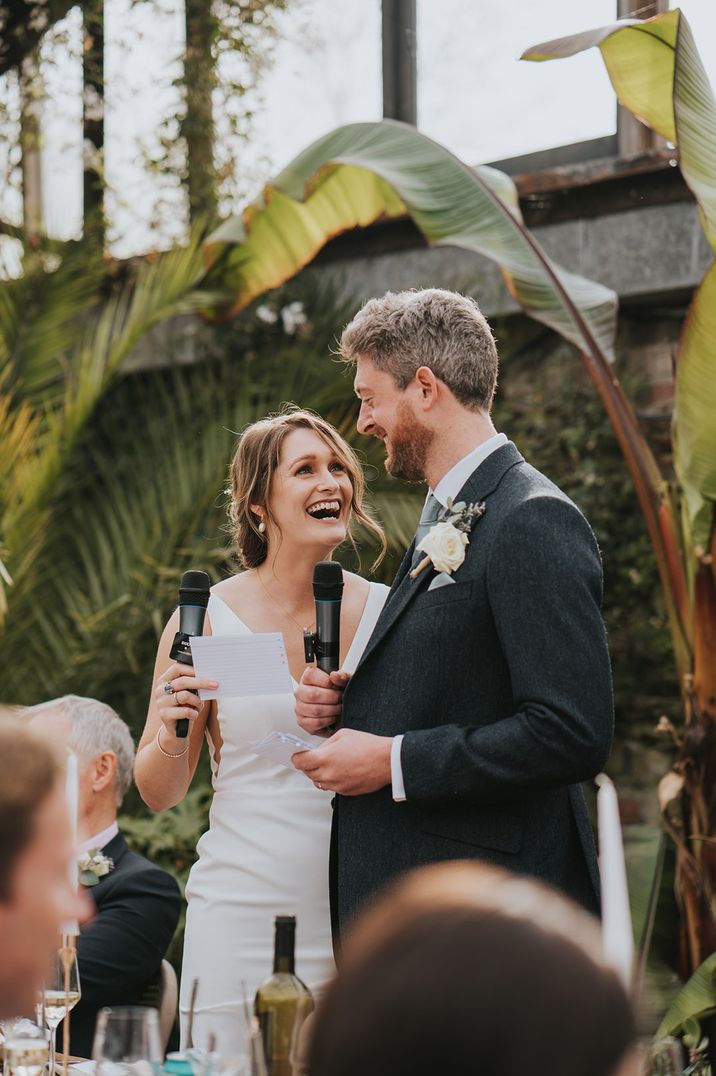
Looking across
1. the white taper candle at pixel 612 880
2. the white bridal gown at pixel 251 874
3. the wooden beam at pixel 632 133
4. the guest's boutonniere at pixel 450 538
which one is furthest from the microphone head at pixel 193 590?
the wooden beam at pixel 632 133

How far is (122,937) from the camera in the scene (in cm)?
319

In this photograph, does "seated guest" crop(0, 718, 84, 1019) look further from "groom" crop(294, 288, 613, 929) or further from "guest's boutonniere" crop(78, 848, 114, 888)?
"guest's boutonniere" crop(78, 848, 114, 888)

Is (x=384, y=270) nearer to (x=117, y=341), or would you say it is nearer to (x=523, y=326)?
(x=523, y=326)

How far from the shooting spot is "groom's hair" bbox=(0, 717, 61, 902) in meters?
1.30

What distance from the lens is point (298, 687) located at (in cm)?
263

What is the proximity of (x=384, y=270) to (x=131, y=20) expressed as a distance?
7.53 feet

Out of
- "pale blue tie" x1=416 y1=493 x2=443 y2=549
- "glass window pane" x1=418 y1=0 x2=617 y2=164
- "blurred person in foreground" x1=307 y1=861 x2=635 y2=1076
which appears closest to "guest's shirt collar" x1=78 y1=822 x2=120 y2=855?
"pale blue tie" x1=416 y1=493 x2=443 y2=549

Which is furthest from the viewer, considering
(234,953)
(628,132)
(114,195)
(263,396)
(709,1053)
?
(114,195)

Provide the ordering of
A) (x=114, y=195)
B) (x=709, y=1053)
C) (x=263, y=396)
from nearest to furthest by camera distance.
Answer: (x=709, y=1053) → (x=263, y=396) → (x=114, y=195)

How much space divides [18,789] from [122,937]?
2.01 metres

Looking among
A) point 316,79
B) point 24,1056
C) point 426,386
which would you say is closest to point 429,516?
point 426,386

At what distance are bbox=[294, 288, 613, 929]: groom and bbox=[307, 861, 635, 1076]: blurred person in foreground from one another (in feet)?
4.35

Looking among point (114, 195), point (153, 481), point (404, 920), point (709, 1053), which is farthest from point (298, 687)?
point (114, 195)

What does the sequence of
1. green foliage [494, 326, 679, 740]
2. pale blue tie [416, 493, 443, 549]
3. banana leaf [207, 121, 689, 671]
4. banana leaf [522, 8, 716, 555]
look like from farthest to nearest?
1. green foliage [494, 326, 679, 740]
2. banana leaf [207, 121, 689, 671]
3. banana leaf [522, 8, 716, 555]
4. pale blue tie [416, 493, 443, 549]
